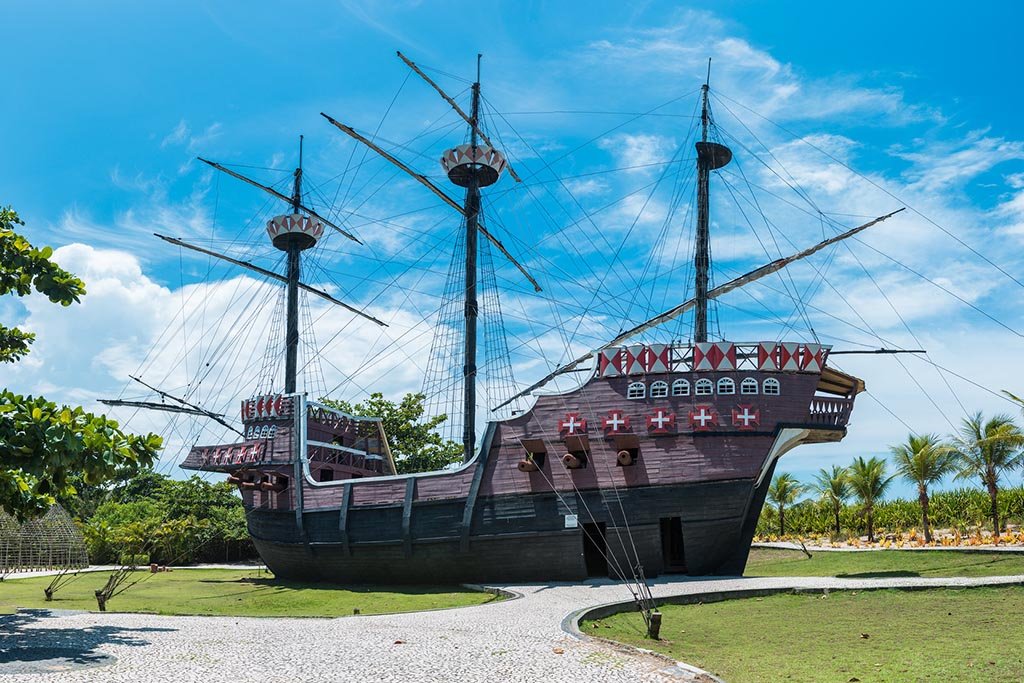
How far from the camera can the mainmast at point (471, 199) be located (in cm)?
2488

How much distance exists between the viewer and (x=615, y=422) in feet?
64.3

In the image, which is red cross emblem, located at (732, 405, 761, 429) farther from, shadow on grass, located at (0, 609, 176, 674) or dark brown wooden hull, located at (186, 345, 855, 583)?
shadow on grass, located at (0, 609, 176, 674)

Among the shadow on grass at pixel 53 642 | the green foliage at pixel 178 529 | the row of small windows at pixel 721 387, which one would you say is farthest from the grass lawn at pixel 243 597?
the green foliage at pixel 178 529

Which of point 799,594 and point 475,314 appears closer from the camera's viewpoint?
point 799,594

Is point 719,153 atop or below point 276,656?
atop

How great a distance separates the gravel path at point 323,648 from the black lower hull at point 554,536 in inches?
205

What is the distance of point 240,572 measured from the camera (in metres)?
29.8

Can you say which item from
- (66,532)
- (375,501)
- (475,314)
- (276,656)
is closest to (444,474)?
(375,501)

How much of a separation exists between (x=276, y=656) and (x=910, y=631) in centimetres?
802

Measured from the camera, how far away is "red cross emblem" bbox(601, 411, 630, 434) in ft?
64.1

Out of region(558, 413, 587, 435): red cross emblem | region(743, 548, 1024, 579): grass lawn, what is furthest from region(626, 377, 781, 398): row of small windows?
region(743, 548, 1024, 579): grass lawn

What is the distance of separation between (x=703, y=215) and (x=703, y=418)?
793cm

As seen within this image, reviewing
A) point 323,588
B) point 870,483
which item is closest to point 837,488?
point 870,483

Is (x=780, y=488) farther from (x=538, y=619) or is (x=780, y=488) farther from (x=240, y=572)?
(x=538, y=619)
